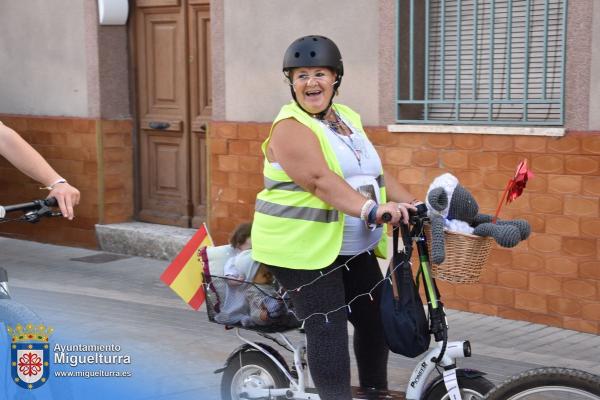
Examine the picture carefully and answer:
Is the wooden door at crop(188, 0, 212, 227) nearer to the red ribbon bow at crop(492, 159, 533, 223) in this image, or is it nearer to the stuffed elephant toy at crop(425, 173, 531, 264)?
the stuffed elephant toy at crop(425, 173, 531, 264)

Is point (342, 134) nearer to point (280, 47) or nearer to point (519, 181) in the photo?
point (519, 181)

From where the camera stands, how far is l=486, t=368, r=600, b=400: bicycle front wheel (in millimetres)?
3480

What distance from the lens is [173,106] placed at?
10758 millimetres

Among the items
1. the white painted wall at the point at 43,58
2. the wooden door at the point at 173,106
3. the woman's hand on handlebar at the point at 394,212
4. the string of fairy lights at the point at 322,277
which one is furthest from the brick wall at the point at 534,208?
the white painted wall at the point at 43,58

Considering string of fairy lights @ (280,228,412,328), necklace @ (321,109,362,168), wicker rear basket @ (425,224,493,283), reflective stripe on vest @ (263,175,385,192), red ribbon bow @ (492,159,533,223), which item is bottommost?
string of fairy lights @ (280,228,412,328)

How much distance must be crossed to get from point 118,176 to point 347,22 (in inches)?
144

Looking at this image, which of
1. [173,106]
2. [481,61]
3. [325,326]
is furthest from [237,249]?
[173,106]

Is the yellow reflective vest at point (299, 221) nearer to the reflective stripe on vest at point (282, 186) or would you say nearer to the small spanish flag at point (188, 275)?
the reflective stripe on vest at point (282, 186)

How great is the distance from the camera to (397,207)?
393cm

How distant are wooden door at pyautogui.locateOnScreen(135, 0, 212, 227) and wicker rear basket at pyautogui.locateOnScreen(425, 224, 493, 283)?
21.8 ft

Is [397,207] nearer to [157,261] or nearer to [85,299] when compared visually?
[85,299]

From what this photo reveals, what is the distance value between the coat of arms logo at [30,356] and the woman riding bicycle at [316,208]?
95 centimetres

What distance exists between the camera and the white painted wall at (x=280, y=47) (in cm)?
840

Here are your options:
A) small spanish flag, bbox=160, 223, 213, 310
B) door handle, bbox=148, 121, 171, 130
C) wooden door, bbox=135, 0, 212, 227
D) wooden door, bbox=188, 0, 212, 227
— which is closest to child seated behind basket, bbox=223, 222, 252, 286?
small spanish flag, bbox=160, 223, 213, 310
